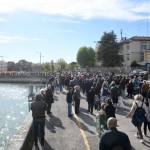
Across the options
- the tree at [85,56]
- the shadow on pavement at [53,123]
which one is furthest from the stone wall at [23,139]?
the tree at [85,56]

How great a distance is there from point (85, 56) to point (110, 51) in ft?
121

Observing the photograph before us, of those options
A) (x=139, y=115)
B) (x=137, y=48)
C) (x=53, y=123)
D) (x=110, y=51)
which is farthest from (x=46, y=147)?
(x=137, y=48)

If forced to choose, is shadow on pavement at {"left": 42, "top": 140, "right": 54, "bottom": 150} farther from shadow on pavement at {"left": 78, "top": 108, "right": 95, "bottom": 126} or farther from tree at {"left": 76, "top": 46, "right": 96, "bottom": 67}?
tree at {"left": 76, "top": 46, "right": 96, "bottom": 67}

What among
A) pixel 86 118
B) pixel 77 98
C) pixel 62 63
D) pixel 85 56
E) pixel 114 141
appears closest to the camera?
pixel 114 141

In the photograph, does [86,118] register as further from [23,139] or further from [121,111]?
[23,139]

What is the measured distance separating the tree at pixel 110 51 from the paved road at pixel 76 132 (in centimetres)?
5775

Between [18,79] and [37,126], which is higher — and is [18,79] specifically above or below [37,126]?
below

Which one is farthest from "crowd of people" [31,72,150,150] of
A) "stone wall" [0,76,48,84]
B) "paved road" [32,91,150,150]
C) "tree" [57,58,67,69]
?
"tree" [57,58,67,69]

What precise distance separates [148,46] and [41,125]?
8206 cm

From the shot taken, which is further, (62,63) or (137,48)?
(62,63)

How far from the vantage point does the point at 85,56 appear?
110875 mm

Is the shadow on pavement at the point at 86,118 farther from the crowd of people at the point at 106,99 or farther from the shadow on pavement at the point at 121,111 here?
the shadow on pavement at the point at 121,111

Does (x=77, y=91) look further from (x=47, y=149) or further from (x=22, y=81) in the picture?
(x=22, y=81)

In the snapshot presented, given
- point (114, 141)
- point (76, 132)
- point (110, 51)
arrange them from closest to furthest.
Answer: point (114, 141), point (76, 132), point (110, 51)
